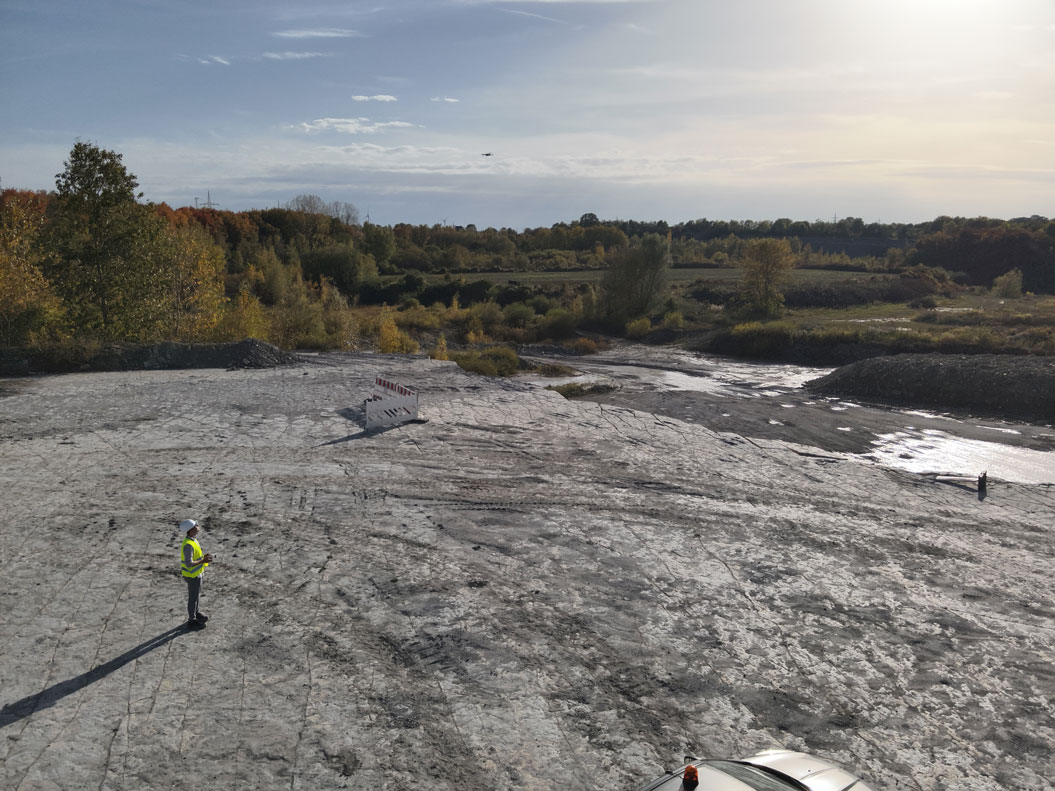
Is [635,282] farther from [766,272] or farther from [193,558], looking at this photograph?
[193,558]

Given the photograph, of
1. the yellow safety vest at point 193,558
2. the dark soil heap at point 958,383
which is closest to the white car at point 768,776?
the yellow safety vest at point 193,558

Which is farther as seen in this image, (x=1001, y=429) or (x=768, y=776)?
(x=1001, y=429)

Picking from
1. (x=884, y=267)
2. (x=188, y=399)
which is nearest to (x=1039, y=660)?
(x=188, y=399)

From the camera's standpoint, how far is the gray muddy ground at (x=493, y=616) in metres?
7.77

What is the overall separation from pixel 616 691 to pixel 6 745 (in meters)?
6.29

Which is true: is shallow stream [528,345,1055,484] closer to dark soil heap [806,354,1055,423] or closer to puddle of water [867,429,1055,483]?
puddle of water [867,429,1055,483]

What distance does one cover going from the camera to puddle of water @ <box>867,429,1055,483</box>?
2114cm

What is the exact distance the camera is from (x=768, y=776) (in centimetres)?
567

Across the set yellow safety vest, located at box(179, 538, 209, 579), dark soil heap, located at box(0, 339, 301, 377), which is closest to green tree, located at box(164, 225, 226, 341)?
dark soil heap, located at box(0, 339, 301, 377)

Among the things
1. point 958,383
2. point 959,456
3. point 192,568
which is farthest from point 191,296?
point 958,383

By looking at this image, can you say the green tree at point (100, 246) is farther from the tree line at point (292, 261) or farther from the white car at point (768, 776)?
the white car at point (768, 776)

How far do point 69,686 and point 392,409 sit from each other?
1293cm

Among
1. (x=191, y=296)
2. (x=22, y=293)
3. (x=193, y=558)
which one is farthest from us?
(x=191, y=296)

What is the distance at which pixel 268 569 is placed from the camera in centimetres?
1158
